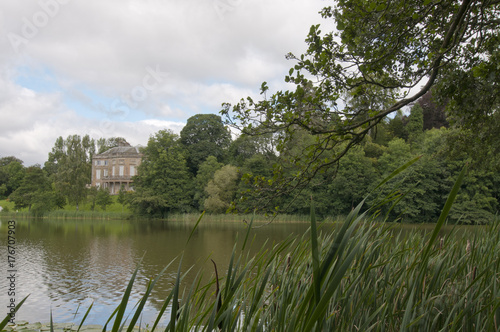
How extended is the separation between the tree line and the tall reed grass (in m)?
23.8

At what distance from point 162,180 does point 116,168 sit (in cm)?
1767

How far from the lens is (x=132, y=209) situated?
38.1 metres

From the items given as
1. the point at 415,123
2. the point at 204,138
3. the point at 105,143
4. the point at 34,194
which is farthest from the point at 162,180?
the point at 105,143

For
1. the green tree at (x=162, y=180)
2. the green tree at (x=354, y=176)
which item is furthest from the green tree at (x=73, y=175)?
the green tree at (x=354, y=176)

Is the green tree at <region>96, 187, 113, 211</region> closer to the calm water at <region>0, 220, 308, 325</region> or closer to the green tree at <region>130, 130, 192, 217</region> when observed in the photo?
the green tree at <region>130, 130, 192, 217</region>

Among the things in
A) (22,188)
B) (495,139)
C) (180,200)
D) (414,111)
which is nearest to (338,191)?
(414,111)

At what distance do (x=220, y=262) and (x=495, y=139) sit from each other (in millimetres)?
7686

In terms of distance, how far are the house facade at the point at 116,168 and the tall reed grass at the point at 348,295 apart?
52.7 meters

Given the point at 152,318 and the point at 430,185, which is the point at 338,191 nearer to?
the point at 430,185

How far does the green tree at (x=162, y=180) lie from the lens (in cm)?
3762

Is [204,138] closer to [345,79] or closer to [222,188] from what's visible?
[222,188]

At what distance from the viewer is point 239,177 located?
3272 cm

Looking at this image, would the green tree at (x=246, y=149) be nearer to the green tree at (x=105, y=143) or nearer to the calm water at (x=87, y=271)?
the calm water at (x=87, y=271)

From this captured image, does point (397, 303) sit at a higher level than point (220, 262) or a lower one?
higher
